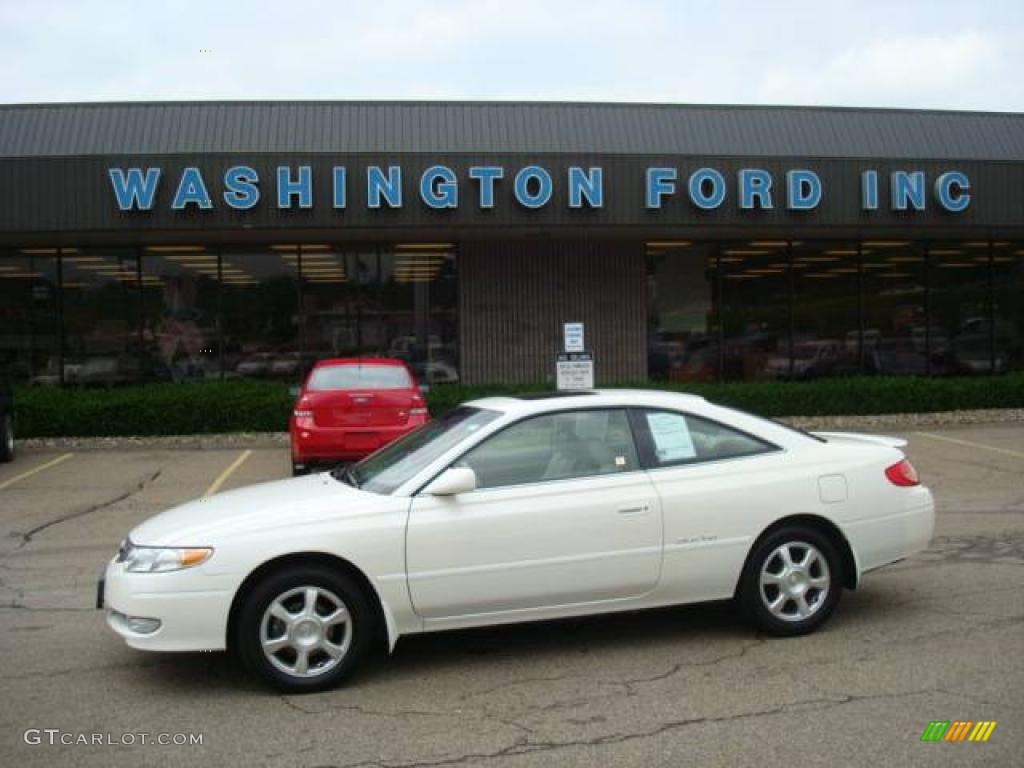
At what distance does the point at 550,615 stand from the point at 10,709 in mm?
2563

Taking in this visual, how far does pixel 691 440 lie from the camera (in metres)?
5.69

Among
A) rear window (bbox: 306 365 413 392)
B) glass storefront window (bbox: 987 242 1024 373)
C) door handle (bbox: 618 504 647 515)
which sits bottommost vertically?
door handle (bbox: 618 504 647 515)

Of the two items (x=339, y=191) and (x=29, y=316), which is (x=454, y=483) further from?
(x=29, y=316)

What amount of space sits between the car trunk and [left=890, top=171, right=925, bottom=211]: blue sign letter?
1062cm

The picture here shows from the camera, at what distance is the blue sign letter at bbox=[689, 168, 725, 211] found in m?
17.2

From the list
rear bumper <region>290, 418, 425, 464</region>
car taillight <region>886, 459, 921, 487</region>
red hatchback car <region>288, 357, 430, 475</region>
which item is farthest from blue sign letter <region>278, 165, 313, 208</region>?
car taillight <region>886, 459, 921, 487</region>

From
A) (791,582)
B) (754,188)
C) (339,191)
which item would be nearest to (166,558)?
(791,582)

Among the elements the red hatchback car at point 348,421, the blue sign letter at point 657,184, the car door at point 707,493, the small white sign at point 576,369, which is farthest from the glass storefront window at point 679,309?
the car door at point 707,493

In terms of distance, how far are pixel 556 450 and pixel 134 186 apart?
42.7 feet

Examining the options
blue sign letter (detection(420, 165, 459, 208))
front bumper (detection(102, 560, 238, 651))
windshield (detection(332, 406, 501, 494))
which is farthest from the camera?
blue sign letter (detection(420, 165, 459, 208))

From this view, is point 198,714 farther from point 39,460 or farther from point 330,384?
point 39,460

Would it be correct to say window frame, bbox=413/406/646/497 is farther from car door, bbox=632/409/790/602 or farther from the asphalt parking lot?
the asphalt parking lot

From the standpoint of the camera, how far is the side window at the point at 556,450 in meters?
5.33

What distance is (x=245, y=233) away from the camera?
699 inches
